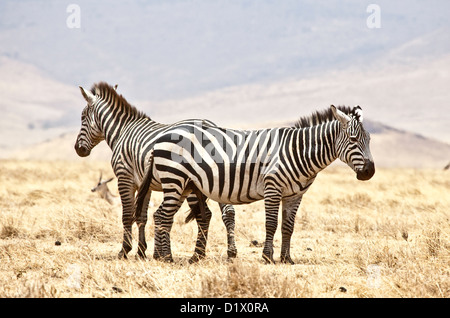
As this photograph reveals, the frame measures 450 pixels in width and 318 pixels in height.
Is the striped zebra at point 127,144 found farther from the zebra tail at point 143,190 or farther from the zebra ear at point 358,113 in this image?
the zebra ear at point 358,113

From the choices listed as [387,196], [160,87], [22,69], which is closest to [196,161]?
[387,196]

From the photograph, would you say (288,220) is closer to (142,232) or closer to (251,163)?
(251,163)

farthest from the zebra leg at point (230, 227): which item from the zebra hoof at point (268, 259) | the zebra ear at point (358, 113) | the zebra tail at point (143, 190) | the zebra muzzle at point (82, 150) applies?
the zebra muzzle at point (82, 150)

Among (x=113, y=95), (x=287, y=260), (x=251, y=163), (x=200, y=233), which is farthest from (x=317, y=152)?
(x=113, y=95)

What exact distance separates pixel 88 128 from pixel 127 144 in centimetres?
120

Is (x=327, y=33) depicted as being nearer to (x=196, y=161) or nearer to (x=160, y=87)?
(x=160, y=87)

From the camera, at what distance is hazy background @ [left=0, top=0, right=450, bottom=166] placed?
352ft

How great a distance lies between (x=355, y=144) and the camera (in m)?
8.18

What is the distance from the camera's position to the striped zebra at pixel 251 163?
27.3 ft

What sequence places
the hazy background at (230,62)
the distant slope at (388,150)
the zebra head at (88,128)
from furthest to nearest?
the hazy background at (230,62) → the distant slope at (388,150) → the zebra head at (88,128)

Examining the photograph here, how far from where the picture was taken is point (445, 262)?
7801 millimetres

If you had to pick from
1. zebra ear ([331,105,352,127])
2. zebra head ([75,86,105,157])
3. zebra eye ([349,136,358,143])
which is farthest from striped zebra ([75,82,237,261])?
zebra eye ([349,136,358,143])

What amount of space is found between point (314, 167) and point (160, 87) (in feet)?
434

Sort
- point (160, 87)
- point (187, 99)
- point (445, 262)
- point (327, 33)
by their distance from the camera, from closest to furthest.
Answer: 1. point (445, 262)
2. point (187, 99)
3. point (160, 87)
4. point (327, 33)
